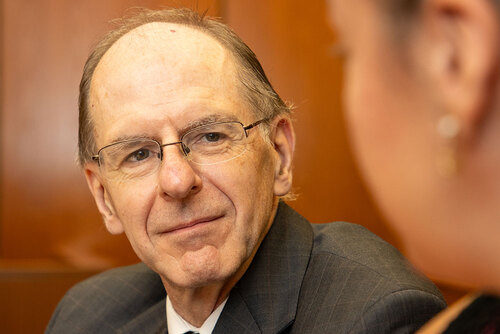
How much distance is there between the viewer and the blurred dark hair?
1.79 m

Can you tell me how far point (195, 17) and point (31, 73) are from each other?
7.52ft

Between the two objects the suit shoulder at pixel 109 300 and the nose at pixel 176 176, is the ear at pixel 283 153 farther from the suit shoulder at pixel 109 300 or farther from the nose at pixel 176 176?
the suit shoulder at pixel 109 300

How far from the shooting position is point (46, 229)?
153 inches

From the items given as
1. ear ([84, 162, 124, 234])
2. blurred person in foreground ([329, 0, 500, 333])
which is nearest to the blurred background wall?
ear ([84, 162, 124, 234])

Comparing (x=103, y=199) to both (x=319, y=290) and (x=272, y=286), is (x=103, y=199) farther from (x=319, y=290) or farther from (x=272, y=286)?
(x=319, y=290)

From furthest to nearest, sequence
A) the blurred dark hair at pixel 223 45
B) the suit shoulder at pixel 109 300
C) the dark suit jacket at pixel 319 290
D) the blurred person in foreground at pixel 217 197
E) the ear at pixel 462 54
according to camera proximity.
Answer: the suit shoulder at pixel 109 300, the blurred dark hair at pixel 223 45, the blurred person in foreground at pixel 217 197, the dark suit jacket at pixel 319 290, the ear at pixel 462 54

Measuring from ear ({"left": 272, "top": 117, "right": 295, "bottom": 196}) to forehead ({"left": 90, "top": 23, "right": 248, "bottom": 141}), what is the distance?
0.19 metres

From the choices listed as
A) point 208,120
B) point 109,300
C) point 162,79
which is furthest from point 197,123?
point 109,300

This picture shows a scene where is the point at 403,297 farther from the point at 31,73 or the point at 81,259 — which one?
the point at 31,73

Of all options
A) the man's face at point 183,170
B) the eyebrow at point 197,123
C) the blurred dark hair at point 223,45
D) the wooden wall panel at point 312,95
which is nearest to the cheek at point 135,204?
the man's face at point 183,170

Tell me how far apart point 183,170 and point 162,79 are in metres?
0.25

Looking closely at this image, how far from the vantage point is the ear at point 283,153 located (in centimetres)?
181

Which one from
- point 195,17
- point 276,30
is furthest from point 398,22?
point 276,30

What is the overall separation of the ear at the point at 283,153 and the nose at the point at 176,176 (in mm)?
296
